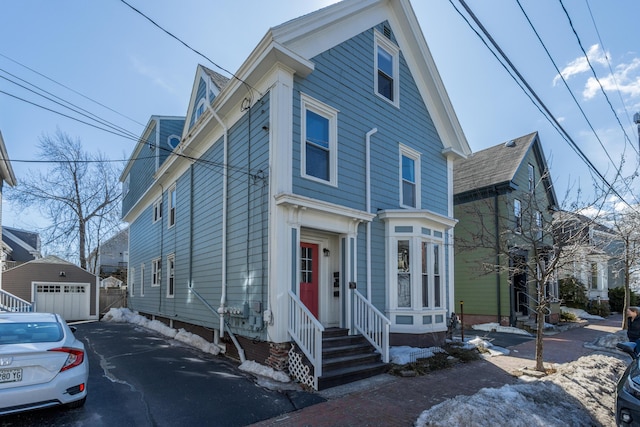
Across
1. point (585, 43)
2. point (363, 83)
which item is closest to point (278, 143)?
point (363, 83)

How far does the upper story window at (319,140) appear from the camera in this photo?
8531 millimetres

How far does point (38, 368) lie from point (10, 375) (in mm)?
261

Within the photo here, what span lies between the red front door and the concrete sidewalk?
2.11 meters

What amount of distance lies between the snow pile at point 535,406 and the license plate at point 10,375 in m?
4.82

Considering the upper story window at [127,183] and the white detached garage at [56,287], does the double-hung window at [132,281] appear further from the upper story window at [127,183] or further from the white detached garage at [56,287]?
the upper story window at [127,183]

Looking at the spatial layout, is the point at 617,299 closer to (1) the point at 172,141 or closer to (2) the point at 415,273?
(2) the point at 415,273

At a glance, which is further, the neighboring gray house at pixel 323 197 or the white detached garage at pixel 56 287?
the white detached garage at pixel 56 287

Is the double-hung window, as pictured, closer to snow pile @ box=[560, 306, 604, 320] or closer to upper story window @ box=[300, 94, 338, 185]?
upper story window @ box=[300, 94, 338, 185]

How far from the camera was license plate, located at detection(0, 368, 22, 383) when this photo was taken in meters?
4.51

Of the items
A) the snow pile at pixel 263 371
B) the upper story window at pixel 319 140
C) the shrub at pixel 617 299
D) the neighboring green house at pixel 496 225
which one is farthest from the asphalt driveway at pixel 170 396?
the shrub at pixel 617 299

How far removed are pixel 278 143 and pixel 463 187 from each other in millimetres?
12566

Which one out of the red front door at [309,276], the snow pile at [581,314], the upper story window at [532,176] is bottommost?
the snow pile at [581,314]

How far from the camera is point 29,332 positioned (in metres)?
5.30

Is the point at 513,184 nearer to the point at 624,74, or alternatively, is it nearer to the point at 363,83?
the point at 624,74
